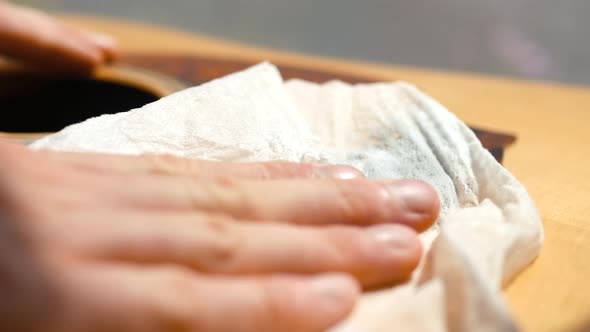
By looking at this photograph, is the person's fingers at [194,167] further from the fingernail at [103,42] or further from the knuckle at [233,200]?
the fingernail at [103,42]

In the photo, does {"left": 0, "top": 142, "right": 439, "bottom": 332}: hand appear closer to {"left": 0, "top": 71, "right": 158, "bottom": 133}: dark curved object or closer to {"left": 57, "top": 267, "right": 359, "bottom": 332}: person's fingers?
{"left": 57, "top": 267, "right": 359, "bottom": 332}: person's fingers

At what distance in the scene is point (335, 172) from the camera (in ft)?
1.17

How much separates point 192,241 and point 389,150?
212 mm

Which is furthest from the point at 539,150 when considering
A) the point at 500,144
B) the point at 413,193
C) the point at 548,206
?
the point at 413,193

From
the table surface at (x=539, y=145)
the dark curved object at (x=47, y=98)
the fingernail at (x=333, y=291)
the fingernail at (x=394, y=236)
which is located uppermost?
the fingernail at (x=394, y=236)

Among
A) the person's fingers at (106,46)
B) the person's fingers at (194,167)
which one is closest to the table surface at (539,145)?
the person's fingers at (194,167)

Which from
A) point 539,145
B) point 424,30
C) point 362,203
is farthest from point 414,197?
point 424,30

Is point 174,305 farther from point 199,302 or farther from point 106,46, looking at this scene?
point 106,46

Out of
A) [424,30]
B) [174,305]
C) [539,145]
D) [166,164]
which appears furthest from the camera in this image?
[424,30]

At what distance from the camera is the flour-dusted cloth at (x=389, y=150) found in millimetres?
273

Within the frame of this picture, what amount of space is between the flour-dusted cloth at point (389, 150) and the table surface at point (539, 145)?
22 millimetres

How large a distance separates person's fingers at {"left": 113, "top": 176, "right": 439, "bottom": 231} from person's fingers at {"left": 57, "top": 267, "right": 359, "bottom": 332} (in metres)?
0.05

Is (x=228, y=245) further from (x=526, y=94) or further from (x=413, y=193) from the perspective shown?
(x=526, y=94)

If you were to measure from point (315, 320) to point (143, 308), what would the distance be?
0.08 m
